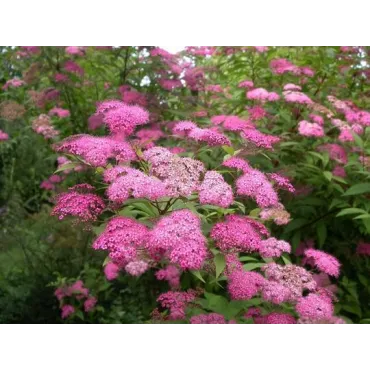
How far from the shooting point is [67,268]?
3512 mm

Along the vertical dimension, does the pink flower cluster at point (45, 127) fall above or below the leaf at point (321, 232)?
above

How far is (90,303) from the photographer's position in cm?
312

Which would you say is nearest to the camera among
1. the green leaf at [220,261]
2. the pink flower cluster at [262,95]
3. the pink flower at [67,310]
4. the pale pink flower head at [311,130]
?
the green leaf at [220,261]

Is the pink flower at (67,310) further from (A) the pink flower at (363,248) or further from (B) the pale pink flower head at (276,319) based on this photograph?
(A) the pink flower at (363,248)

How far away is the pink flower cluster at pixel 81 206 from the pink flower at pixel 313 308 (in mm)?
822

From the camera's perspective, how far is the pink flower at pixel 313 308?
1680 millimetres

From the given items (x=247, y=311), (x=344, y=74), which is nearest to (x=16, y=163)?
(x=344, y=74)

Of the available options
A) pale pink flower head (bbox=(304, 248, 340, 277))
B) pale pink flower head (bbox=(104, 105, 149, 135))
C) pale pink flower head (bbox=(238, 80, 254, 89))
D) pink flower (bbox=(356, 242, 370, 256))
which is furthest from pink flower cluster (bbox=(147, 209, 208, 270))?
pale pink flower head (bbox=(238, 80, 254, 89))

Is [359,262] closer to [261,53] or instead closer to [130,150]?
[261,53]

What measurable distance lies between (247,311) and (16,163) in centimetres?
383

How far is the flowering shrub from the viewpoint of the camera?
1.55 meters

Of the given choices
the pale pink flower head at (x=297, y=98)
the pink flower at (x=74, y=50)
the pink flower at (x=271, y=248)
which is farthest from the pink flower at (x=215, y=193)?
the pink flower at (x=74, y=50)

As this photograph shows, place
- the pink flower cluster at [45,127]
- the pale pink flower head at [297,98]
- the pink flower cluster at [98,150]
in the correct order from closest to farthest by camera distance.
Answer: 1. the pink flower cluster at [98,150]
2. the pale pink flower head at [297,98]
3. the pink flower cluster at [45,127]

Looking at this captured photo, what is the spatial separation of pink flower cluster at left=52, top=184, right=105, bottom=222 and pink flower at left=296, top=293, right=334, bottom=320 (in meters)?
0.82
